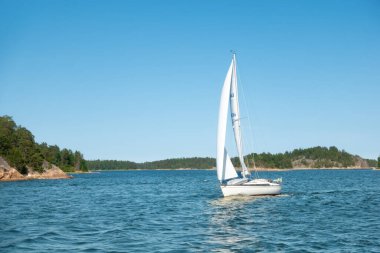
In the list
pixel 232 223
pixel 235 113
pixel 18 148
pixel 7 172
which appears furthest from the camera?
pixel 18 148

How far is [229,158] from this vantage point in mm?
47594

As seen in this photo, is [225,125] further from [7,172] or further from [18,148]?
[18,148]

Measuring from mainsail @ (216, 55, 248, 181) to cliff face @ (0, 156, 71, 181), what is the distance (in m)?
82.5

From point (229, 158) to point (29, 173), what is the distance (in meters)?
103

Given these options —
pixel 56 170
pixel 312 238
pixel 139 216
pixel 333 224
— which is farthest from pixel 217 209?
pixel 56 170

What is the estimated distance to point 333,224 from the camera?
28.9 meters

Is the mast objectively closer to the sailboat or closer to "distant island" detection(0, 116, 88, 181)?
the sailboat

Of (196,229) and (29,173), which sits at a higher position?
(29,173)

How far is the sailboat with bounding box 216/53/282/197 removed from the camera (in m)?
45.8

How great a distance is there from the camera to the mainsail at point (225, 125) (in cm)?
4700

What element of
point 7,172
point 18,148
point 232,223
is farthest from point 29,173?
point 232,223

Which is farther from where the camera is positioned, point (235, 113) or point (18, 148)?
point (18, 148)

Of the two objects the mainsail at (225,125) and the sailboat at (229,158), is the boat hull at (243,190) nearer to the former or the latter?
the sailboat at (229,158)

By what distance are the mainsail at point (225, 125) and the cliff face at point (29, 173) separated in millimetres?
82497
